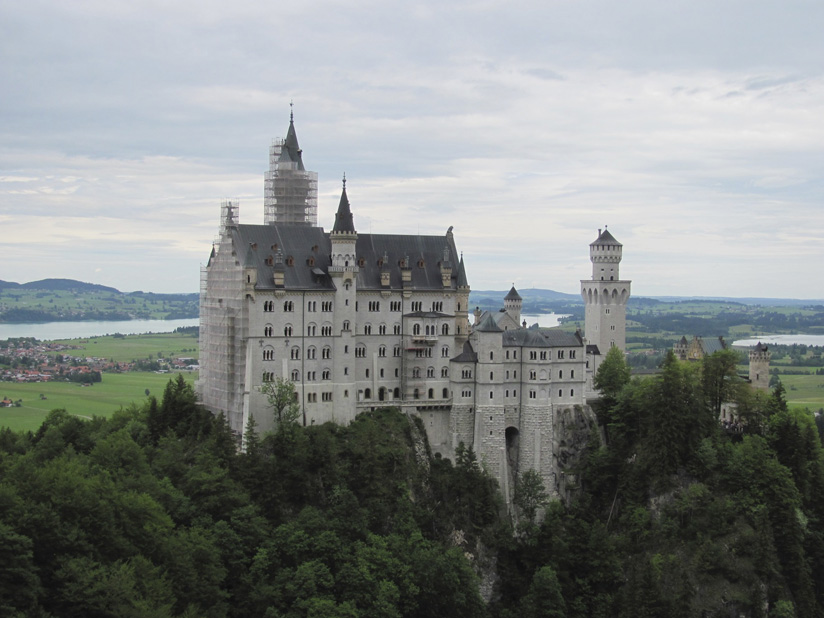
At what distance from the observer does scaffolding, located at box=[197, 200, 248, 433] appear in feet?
307

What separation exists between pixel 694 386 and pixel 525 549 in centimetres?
2397

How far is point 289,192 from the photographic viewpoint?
109 meters

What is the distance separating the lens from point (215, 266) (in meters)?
98.8

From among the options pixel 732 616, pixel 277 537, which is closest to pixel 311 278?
pixel 277 537

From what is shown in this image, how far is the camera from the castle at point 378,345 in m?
93.8

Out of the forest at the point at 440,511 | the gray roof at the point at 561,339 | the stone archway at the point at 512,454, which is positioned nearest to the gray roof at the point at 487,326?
the gray roof at the point at 561,339

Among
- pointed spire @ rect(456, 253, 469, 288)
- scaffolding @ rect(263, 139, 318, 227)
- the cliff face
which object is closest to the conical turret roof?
scaffolding @ rect(263, 139, 318, 227)

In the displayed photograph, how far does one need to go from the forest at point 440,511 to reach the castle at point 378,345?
2.80 metres

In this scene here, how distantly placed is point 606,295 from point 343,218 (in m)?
38.1

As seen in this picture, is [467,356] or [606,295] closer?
[467,356]

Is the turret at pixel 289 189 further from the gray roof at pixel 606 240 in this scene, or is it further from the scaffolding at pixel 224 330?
the gray roof at pixel 606 240

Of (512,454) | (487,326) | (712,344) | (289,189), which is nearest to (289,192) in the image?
(289,189)

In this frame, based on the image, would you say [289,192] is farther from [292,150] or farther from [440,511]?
[440,511]

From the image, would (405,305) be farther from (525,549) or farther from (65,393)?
(65,393)
